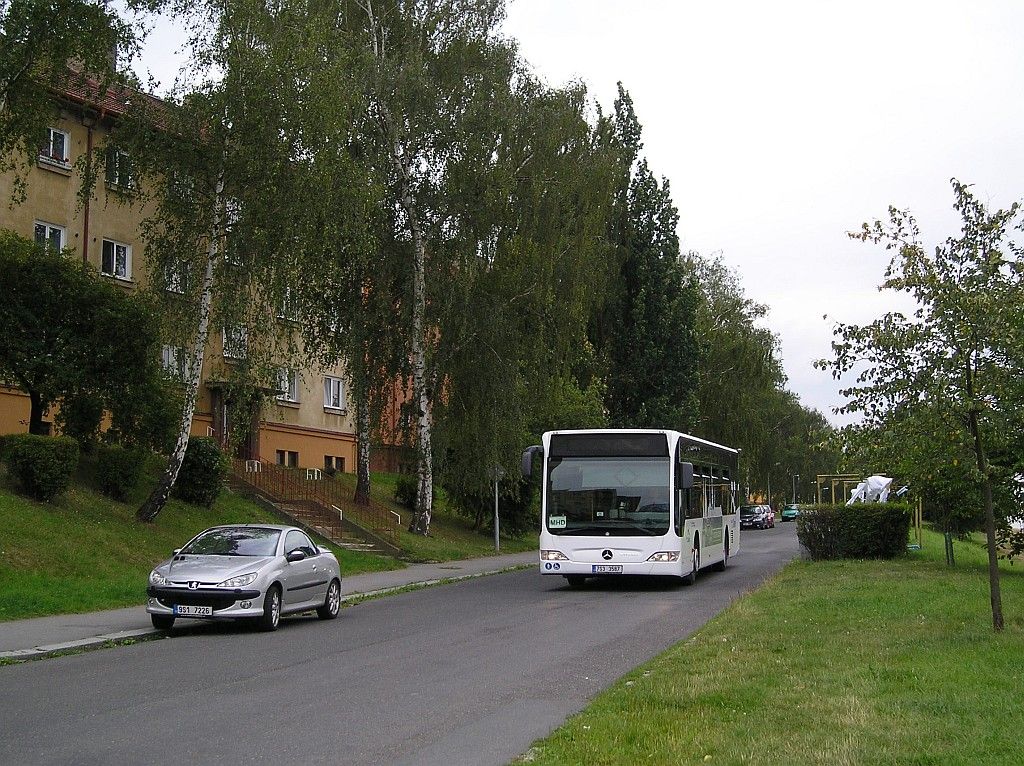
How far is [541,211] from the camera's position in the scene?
116 ft

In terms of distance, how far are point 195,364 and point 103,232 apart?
1197cm

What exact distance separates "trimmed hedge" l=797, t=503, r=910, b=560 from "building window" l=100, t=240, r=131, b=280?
21638 mm

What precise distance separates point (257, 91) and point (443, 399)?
12.4 meters

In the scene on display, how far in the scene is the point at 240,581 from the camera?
51.8 feet

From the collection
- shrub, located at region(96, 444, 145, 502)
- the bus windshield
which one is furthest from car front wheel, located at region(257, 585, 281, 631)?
shrub, located at region(96, 444, 145, 502)

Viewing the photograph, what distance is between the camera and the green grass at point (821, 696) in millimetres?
7211

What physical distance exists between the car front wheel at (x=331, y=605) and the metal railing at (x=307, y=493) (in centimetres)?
1521

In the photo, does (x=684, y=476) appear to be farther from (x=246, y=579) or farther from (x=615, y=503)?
(x=246, y=579)

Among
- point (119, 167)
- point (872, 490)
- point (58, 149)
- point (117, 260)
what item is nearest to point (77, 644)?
point (119, 167)

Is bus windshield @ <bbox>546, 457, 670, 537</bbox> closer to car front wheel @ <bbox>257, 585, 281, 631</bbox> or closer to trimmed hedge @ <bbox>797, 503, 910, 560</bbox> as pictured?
car front wheel @ <bbox>257, 585, 281, 631</bbox>

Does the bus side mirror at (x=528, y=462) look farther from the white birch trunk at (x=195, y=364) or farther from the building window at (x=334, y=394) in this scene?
the building window at (x=334, y=394)

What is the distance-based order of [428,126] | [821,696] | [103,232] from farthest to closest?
[103,232]
[428,126]
[821,696]

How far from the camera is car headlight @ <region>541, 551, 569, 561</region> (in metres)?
22.9

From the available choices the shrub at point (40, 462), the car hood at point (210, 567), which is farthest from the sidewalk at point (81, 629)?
the shrub at point (40, 462)
